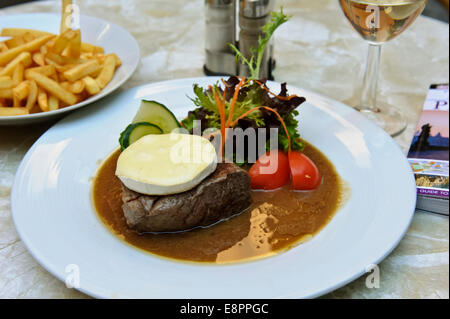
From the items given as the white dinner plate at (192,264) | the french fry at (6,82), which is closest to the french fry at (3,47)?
the french fry at (6,82)

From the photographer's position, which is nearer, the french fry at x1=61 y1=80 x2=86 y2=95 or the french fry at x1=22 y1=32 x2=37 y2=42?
the french fry at x1=61 y1=80 x2=86 y2=95

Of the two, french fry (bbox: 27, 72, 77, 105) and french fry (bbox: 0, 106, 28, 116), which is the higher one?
french fry (bbox: 27, 72, 77, 105)

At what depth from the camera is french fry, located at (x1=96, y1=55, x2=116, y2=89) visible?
9.03ft

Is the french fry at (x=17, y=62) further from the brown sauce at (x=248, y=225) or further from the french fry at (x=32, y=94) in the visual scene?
the brown sauce at (x=248, y=225)

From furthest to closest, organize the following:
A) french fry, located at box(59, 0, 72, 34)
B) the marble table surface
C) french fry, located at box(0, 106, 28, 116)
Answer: french fry, located at box(59, 0, 72, 34)
french fry, located at box(0, 106, 28, 116)
the marble table surface

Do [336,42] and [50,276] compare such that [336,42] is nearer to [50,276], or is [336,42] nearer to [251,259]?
[251,259]

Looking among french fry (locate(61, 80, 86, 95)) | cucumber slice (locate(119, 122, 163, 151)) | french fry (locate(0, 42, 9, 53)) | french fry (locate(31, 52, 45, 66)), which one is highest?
french fry (locate(0, 42, 9, 53))

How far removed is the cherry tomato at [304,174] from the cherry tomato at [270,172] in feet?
0.19

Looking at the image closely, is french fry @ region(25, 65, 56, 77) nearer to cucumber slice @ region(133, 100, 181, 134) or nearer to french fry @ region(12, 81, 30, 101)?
french fry @ region(12, 81, 30, 101)

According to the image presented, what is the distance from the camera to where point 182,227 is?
205 centimetres

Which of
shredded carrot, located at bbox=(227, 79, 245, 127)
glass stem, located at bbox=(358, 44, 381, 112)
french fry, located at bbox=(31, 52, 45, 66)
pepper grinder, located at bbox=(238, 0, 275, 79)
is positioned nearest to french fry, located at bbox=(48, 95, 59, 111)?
french fry, located at bbox=(31, 52, 45, 66)

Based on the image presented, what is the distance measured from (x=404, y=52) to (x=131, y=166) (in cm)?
256

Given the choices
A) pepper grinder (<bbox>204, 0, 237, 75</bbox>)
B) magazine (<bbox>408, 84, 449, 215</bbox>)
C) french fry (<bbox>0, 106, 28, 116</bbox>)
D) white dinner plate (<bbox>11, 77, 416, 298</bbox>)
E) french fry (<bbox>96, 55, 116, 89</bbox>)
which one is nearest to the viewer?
white dinner plate (<bbox>11, 77, 416, 298</bbox>)

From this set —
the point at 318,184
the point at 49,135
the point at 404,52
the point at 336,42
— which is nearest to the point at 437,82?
the point at 404,52
